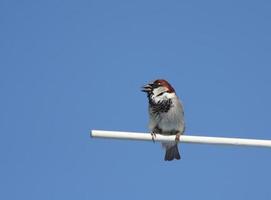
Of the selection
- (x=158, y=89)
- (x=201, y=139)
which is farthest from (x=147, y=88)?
(x=201, y=139)

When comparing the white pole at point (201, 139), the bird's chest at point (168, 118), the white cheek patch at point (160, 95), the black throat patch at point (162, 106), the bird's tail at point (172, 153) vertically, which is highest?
the white cheek patch at point (160, 95)

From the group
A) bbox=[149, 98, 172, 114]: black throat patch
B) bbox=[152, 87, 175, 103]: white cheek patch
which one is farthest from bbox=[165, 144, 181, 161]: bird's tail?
bbox=[152, 87, 175, 103]: white cheek patch

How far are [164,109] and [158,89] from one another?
0.44 m

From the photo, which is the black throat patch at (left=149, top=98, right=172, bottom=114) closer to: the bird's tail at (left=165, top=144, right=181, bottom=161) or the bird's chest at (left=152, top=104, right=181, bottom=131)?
the bird's chest at (left=152, top=104, right=181, bottom=131)

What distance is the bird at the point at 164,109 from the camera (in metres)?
11.0

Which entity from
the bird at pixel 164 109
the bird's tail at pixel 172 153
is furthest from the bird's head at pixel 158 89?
the bird's tail at pixel 172 153

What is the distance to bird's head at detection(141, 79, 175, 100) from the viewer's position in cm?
1119

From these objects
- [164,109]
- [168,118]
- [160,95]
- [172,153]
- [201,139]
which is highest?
[160,95]

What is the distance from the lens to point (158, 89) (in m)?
11.3

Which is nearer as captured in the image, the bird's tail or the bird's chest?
the bird's chest

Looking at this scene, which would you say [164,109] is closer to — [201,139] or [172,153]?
[172,153]

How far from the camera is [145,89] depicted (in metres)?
11.3

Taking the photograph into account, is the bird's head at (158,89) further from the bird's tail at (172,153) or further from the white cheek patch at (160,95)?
the bird's tail at (172,153)

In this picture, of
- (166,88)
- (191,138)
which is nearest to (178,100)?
(166,88)
